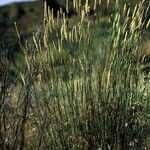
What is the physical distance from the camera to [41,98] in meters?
4.95

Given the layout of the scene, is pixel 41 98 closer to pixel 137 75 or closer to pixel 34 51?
pixel 34 51

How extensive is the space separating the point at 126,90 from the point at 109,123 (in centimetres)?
28

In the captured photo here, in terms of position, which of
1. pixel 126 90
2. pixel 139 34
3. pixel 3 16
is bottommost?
pixel 3 16

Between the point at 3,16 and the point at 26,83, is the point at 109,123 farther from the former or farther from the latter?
the point at 3,16

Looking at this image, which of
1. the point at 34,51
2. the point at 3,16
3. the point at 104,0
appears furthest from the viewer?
the point at 3,16

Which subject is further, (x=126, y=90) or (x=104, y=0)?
(x=104, y=0)

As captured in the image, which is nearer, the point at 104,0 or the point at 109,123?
the point at 109,123

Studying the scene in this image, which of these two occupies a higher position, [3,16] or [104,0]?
[104,0]

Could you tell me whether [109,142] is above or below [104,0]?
below

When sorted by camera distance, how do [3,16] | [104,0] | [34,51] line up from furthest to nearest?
[3,16]
[104,0]
[34,51]

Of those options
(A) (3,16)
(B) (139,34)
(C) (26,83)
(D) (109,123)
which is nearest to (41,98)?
(C) (26,83)

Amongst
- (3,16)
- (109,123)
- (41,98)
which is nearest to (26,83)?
(41,98)

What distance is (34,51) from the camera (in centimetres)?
476

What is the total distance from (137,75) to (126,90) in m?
0.17
